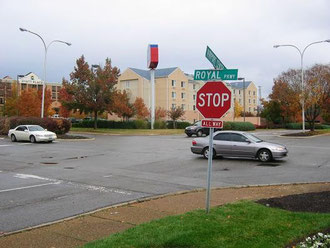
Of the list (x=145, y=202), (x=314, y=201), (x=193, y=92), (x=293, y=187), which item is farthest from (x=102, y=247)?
(x=193, y=92)

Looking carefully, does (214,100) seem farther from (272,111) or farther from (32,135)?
(272,111)

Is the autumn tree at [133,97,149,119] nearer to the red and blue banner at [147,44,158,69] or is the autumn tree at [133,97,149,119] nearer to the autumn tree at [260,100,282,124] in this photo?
the red and blue banner at [147,44,158,69]

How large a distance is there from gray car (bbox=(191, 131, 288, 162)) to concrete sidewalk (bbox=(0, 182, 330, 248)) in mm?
6213

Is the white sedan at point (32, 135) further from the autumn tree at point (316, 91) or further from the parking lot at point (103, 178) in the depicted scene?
the autumn tree at point (316, 91)

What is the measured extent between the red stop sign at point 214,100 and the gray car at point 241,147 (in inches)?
417

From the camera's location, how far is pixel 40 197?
351 inches

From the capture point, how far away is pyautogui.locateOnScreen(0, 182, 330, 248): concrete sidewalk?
5.56m

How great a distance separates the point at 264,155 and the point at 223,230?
1145cm

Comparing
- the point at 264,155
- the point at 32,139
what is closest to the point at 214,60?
the point at 264,155

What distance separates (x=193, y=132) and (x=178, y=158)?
70.3 feet

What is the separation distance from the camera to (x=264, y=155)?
16.4 metres

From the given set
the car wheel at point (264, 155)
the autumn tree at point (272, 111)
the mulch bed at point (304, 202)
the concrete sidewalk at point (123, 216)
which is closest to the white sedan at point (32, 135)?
the car wheel at point (264, 155)

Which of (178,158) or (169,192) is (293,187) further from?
(178,158)

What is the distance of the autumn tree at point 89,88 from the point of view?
4428cm
